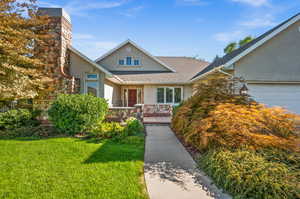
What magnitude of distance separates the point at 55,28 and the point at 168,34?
959 cm

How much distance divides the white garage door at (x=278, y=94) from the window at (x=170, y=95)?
599 cm

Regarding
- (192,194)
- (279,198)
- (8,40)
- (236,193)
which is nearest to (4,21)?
(8,40)

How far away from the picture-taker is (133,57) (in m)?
16.1

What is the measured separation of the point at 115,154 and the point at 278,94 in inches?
389

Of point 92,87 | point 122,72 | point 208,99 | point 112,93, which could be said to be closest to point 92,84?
point 92,87

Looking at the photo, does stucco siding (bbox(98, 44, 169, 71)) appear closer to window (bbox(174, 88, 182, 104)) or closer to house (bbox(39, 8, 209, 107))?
house (bbox(39, 8, 209, 107))

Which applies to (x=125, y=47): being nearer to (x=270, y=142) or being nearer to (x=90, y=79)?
(x=90, y=79)

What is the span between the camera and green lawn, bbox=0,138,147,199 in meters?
3.09

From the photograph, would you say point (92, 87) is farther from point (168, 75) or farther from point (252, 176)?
point (252, 176)

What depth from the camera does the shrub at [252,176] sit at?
2.83m

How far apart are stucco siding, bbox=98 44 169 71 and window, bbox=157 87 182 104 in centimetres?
273

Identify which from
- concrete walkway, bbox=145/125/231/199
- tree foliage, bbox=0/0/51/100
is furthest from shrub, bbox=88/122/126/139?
tree foliage, bbox=0/0/51/100

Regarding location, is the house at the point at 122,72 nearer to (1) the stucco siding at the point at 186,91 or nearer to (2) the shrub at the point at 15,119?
(1) the stucco siding at the point at 186,91

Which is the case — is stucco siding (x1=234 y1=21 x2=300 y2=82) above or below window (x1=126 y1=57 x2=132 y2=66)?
below
